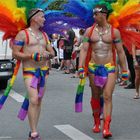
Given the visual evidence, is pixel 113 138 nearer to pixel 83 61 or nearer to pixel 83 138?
pixel 83 138

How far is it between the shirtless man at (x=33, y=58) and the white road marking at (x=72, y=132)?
68 cm

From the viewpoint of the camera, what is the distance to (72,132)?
7.49 metres

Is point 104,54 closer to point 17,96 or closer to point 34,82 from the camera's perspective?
point 34,82

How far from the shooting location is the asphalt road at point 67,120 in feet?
24.0

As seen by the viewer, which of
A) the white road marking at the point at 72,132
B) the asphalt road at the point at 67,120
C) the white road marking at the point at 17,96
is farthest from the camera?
the white road marking at the point at 17,96

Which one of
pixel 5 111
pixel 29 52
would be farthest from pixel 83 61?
pixel 5 111

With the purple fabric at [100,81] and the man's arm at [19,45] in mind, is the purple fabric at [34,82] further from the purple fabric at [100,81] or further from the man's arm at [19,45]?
the purple fabric at [100,81]

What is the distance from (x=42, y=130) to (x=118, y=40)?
187 cm

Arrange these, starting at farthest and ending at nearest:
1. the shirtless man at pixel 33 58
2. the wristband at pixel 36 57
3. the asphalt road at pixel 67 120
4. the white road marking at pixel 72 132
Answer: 1. the asphalt road at pixel 67 120
2. the white road marking at pixel 72 132
3. the shirtless man at pixel 33 58
4. the wristband at pixel 36 57

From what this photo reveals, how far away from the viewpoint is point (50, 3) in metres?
7.31

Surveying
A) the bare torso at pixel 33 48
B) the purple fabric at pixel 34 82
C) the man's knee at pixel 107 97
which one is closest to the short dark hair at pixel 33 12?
the bare torso at pixel 33 48

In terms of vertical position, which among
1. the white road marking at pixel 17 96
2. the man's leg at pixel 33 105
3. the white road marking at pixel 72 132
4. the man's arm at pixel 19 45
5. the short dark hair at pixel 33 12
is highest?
the short dark hair at pixel 33 12

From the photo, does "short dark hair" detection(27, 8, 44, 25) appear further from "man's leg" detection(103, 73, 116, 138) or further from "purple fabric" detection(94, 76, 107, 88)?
"man's leg" detection(103, 73, 116, 138)

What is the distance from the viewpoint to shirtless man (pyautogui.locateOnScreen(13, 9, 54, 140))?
666 centimetres
